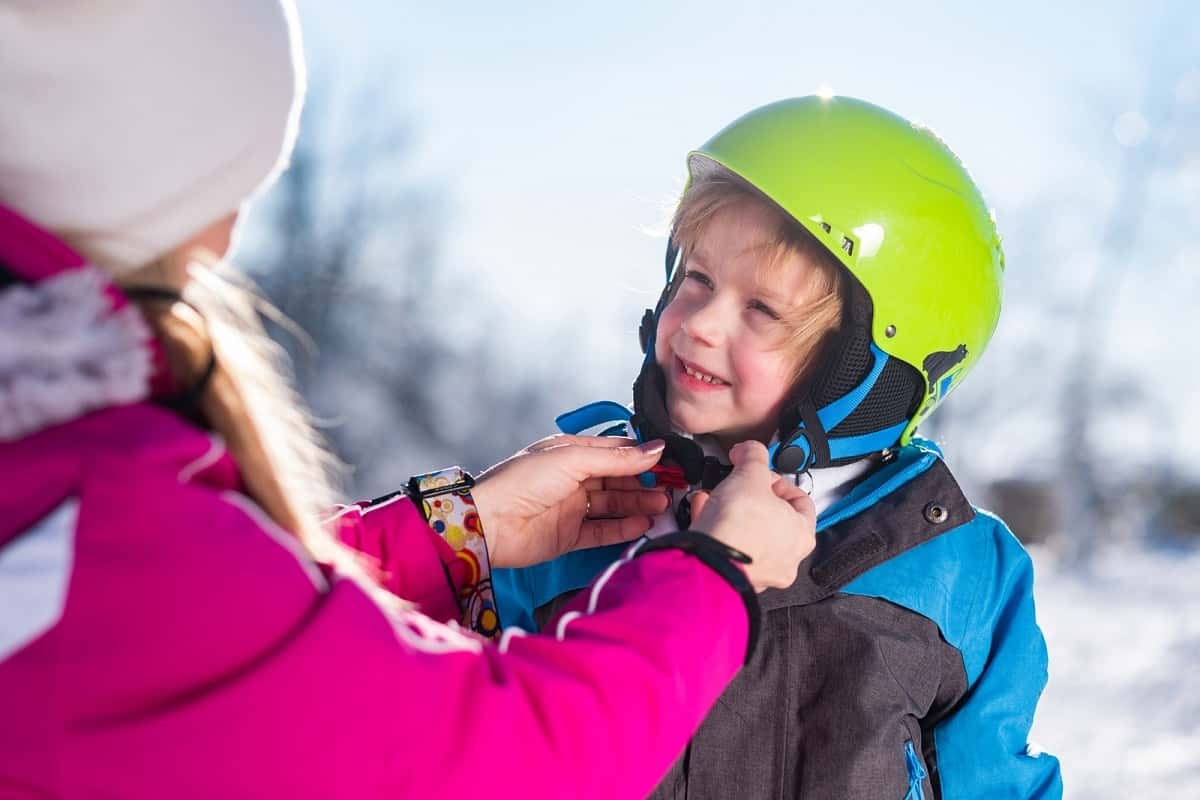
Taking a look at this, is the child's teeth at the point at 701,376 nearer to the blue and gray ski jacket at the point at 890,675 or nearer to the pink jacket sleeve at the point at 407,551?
the blue and gray ski jacket at the point at 890,675

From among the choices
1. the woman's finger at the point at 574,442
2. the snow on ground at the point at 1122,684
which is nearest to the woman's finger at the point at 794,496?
the woman's finger at the point at 574,442

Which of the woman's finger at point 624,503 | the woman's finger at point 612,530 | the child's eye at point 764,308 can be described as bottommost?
the woman's finger at point 612,530

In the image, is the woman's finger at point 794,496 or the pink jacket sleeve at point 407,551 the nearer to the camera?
the woman's finger at point 794,496

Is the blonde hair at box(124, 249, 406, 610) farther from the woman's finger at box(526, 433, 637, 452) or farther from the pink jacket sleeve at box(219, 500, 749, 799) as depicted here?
the woman's finger at box(526, 433, 637, 452)

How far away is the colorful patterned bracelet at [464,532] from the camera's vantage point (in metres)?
2.10

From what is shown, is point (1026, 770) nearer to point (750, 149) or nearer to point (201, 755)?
point (750, 149)

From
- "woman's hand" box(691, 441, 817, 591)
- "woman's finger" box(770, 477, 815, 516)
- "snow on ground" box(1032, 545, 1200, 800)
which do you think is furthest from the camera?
"snow on ground" box(1032, 545, 1200, 800)

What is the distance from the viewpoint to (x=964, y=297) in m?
2.53

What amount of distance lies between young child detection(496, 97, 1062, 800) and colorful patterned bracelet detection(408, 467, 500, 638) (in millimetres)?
302

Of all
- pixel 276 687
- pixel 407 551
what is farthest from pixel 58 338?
pixel 407 551

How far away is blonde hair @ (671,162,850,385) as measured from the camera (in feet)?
7.60

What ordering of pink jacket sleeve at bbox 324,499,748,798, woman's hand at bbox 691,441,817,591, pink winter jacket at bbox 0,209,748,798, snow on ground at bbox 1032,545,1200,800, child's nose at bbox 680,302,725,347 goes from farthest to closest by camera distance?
snow on ground at bbox 1032,545,1200,800, child's nose at bbox 680,302,725,347, woman's hand at bbox 691,441,817,591, pink jacket sleeve at bbox 324,499,748,798, pink winter jacket at bbox 0,209,748,798

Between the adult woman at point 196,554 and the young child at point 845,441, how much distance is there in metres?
0.84

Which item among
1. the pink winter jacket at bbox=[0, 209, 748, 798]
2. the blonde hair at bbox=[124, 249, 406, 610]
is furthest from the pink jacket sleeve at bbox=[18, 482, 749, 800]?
the blonde hair at bbox=[124, 249, 406, 610]
